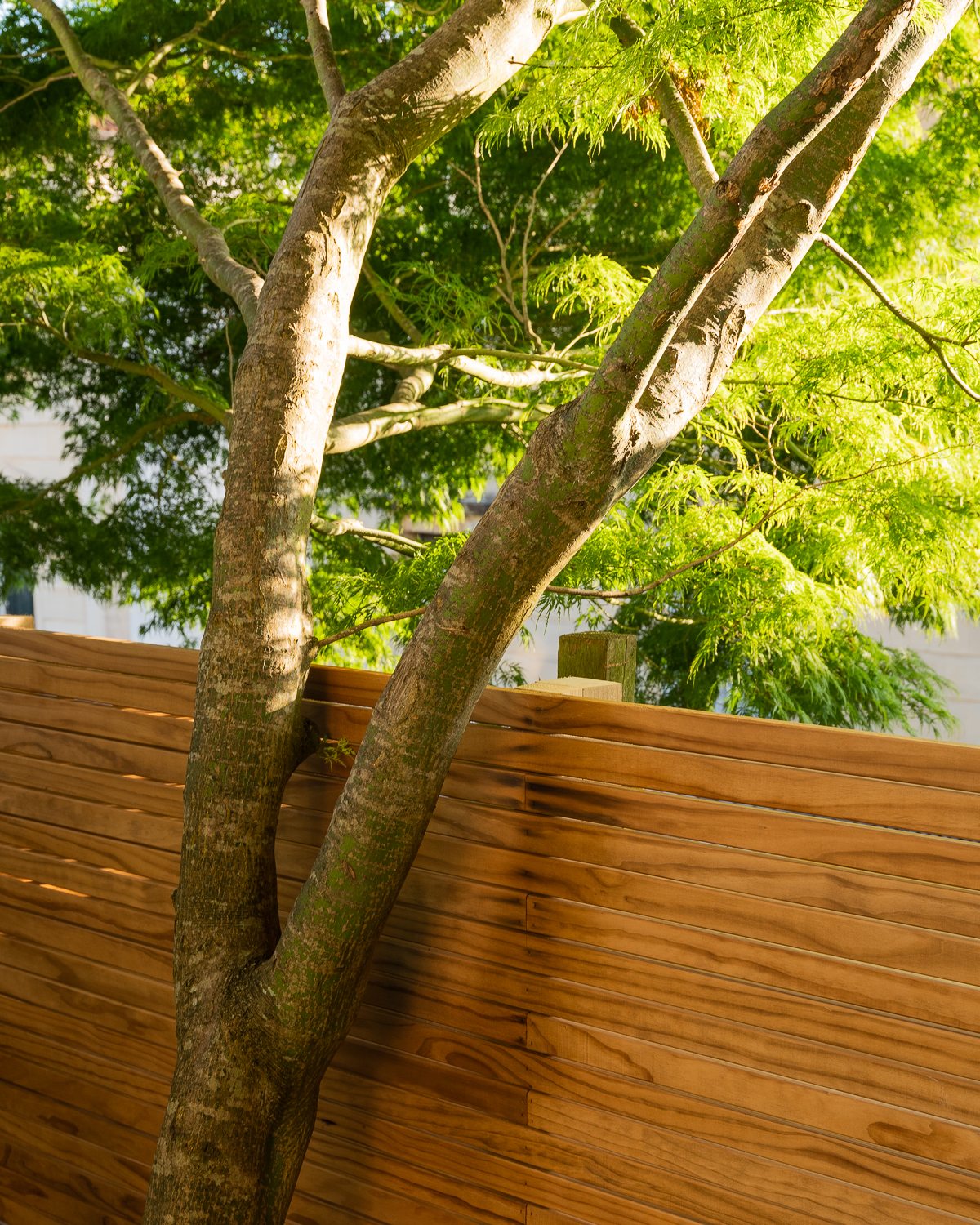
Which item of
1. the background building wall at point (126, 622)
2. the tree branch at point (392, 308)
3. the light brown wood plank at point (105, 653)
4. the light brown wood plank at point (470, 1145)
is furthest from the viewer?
the background building wall at point (126, 622)

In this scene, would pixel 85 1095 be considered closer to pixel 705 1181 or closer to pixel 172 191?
pixel 705 1181

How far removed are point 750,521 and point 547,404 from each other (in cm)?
115

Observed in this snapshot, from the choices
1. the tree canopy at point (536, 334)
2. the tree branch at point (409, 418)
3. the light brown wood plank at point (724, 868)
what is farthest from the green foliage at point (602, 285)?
the light brown wood plank at point (724, 868)

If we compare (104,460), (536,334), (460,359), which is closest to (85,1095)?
(460,359)

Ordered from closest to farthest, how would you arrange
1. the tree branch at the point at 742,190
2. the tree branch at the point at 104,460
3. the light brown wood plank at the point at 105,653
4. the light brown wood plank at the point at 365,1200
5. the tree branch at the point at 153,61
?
the tree branch at the point at 742,190, the light brown wood plank at the point at 365,1200, the light brown wood plank at the point at 105,653, the tree branch at the point at 153,61, the tree branch at the point at 104,460

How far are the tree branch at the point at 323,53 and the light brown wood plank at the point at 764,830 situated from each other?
117 cm

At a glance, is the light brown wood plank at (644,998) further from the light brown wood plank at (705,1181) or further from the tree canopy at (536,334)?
the tree canopy at (536,334)

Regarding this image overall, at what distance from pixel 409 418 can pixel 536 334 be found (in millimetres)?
644

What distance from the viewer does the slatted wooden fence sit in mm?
1051

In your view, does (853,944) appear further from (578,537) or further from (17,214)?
(17,214)

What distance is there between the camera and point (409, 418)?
8.89 feet

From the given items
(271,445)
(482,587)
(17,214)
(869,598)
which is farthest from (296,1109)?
(17,214)

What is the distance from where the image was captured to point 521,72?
2609 mm

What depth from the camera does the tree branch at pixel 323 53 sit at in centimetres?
165
